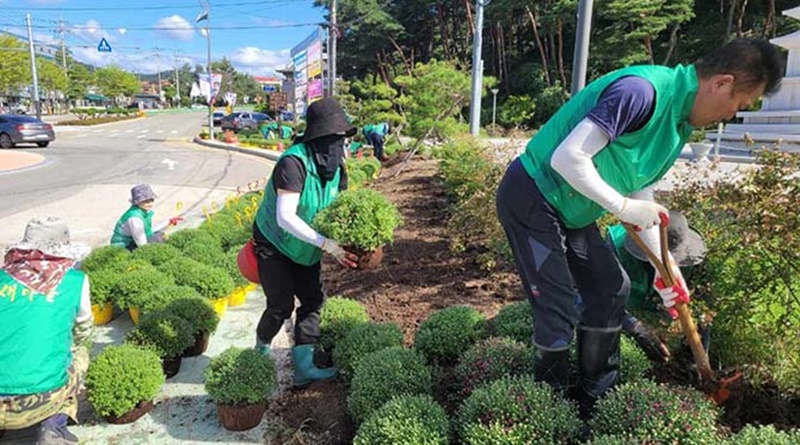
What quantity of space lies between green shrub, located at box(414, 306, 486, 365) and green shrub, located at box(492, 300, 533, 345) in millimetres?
97

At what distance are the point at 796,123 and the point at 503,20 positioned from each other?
23.5 meters

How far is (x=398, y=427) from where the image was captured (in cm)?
194

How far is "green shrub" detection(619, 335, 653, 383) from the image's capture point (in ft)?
7.38

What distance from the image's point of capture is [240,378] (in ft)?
8.08

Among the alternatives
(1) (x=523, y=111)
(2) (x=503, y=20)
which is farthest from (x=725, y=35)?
(2) (x=503, y=20)

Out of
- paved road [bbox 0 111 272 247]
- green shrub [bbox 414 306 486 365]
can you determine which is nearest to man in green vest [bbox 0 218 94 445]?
green shrub [bbox 414 306 486 365]

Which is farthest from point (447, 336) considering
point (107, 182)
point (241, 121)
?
point (241, 121)

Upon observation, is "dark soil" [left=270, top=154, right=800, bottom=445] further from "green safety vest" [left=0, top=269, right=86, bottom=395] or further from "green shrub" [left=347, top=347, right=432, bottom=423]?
"green safety vest" [left=0, top=269, right=86, bottom=395]

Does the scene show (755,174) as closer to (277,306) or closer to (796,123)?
(277,306)

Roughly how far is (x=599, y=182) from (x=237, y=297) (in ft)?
10.4

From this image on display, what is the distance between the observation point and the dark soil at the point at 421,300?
223 centimetres

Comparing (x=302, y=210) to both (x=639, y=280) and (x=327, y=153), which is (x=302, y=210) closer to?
(x=327, y=153)

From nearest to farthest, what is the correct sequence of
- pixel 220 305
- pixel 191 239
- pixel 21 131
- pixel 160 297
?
pixel 160 297, pixel 220 305, pixel 191 239, pixel 21 131

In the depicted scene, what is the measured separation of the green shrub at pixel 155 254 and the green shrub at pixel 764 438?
370 cm
